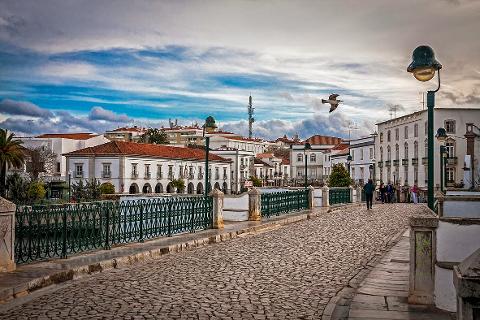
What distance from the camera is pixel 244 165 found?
10612 centimetres

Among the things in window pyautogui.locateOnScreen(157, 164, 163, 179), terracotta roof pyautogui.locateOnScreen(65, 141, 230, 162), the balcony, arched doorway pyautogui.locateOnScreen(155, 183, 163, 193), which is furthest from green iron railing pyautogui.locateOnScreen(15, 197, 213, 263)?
arched doorway pyautogui.locateOnScreen(155, 183, 163, 193)

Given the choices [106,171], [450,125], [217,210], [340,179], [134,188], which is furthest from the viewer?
[134,188]

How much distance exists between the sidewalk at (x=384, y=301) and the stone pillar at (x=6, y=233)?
527 centimetres

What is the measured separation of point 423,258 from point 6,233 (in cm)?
631

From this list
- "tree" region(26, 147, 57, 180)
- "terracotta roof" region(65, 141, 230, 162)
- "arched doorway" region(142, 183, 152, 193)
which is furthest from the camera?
"arched doorway" region(142, 183, 152, 193)

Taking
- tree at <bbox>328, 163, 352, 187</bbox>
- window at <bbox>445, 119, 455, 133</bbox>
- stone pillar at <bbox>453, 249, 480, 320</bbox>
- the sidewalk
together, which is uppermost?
window at <bbox>445, 119, 455, 133</bbox>

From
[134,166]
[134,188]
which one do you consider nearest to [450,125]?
[134,166]

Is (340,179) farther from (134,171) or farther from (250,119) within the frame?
(250,119)

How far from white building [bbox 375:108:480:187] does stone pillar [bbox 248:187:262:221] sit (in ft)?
124

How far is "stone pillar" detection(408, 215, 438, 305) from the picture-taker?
6.72 m

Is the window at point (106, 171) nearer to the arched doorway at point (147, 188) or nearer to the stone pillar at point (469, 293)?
the arched doorway at point (147, 188)

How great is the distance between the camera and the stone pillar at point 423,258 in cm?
672

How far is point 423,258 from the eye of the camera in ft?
22.3

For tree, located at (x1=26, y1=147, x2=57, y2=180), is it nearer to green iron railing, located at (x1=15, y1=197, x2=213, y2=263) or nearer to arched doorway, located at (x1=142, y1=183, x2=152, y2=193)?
arched doorway, located at (x1=142, y1=183, x2=152, y2=193)
